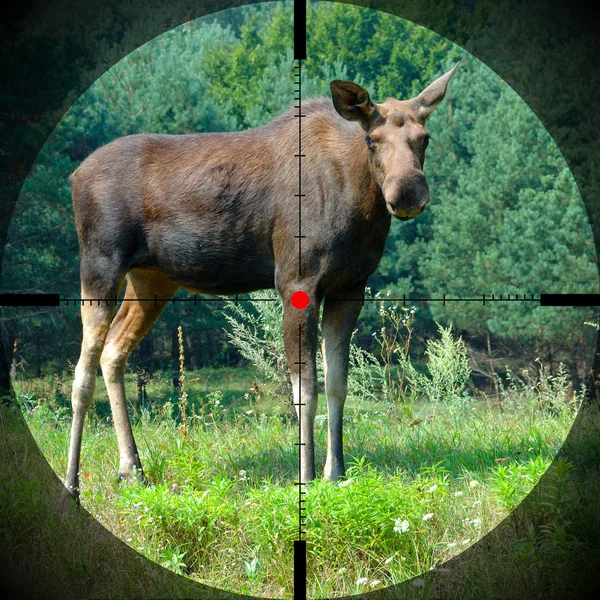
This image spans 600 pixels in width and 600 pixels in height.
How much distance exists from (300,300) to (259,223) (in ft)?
2.02

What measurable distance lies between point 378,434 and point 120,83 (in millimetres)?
7041

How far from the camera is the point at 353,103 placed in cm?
577

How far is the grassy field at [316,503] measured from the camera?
5.29m

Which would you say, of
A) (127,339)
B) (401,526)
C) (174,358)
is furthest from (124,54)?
(174,358)

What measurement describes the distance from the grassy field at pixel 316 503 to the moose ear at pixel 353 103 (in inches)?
85.7

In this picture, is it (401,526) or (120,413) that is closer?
(401,526)

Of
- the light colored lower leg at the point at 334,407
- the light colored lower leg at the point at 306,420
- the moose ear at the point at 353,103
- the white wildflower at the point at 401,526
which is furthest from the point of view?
the light colored lower leg at the point at 334,407

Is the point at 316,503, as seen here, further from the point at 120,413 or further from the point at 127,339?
the point at 127,339

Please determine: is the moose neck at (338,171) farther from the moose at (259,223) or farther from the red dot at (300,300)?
the red dot at (300,300)

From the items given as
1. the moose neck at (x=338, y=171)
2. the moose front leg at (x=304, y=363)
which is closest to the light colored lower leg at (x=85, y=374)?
the moose front leg at (x=304, y=363)

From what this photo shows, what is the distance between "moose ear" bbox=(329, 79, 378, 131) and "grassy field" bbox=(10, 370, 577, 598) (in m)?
2.18

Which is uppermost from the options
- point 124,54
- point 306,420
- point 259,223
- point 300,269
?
point 124,54

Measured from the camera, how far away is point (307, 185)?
6.12 meters

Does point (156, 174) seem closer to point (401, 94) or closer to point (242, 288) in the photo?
point (242, 288)
